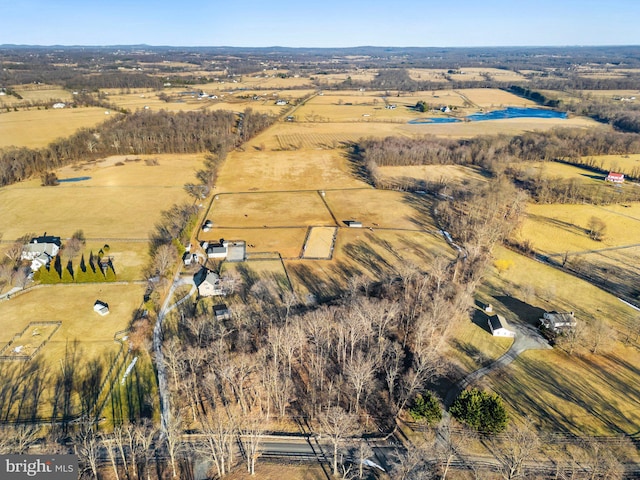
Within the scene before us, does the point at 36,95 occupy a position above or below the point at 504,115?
above

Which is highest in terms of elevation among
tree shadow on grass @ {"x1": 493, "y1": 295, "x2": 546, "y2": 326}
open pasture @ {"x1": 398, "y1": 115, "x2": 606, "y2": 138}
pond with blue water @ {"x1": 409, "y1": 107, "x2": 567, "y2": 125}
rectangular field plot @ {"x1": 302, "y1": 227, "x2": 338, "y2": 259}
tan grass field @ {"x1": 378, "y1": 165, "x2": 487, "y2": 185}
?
pond with blue water @ {"x1": 409, "y1": 107, "x2": 567, "y2": 125}

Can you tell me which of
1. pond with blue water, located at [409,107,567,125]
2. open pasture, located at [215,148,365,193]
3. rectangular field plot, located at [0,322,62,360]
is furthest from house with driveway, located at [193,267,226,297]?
pond with blue water, located at [409,107,567,125]

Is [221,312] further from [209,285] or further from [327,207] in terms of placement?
[327,207]

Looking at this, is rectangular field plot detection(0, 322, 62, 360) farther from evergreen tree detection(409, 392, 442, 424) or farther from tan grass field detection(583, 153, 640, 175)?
tan grass field detection(583, 153, 640, 175)

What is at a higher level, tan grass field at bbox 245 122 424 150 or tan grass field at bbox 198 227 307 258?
tan grass field at bbox 245 122 424 150

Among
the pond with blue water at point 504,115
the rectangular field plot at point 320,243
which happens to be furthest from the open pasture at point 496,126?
the rectangular field plot at point 320,243

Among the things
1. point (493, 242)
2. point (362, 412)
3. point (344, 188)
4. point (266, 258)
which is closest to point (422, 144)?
point (344, 188)

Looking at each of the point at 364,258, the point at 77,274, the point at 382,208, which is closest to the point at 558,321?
the point at 364,258
